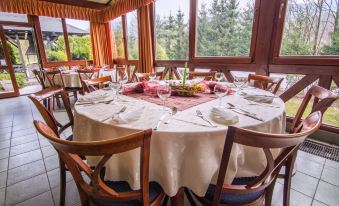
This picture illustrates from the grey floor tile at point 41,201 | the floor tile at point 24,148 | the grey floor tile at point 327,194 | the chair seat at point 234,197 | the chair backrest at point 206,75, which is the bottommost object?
the grey floor tile at point 41,201

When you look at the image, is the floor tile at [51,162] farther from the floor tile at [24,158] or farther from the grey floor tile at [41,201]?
the grey floor tile at [41,201]

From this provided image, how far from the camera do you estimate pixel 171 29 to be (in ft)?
12.8

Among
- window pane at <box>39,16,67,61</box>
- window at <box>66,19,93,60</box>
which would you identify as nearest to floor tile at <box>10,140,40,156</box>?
window pane at <box>39,16,67,61</box>

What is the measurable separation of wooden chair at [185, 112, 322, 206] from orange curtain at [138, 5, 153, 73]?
368 centimetres

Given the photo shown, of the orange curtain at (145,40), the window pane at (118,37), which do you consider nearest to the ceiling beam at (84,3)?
the window pane at (118,37)

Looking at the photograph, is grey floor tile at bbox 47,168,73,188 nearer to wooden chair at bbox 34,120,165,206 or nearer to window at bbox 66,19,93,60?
wooden chair at bbox 34,120,165,206

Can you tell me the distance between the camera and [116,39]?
Result: 579 cm

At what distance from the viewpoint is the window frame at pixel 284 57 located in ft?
6.65

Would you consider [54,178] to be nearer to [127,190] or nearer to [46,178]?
[46,178]

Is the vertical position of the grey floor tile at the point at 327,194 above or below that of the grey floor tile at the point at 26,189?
above

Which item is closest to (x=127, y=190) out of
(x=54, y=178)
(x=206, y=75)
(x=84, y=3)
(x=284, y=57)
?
(x=54, y=178)

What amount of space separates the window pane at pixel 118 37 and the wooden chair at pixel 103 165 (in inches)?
203

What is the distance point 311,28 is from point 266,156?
2.33 meters

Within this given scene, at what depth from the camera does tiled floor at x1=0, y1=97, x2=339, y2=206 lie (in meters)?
1.38
